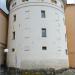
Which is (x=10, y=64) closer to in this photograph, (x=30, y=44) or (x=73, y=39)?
(x=30, y=44)

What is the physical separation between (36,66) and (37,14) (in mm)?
7951

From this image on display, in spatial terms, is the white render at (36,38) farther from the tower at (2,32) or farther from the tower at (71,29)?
the tower at (71,29)

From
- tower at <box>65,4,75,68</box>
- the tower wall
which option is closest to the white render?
the tower wall

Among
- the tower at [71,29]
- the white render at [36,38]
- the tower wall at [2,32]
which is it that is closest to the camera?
the white render at [36,38]

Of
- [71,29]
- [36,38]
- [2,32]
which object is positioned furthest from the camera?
[71,29]

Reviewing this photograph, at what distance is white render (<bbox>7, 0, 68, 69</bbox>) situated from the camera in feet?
85.9

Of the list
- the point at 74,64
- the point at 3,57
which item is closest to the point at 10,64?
the point at 3,57

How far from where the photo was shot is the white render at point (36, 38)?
85.9 feet

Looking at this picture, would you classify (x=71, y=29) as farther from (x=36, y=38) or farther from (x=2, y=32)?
(x=2, y=32)

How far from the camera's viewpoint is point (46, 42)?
26.8 m

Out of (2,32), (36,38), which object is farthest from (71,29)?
(2,32)

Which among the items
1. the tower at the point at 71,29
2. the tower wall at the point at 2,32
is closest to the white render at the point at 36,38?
the tower wall at the point at 2,32

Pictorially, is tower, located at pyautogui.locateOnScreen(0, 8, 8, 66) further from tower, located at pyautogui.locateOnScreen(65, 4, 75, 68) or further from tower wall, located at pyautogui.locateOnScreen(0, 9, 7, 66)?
tower, located at pyautogui.locateOnScreen(65, 4, 75, 68)

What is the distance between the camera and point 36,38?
2667 cm
